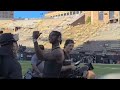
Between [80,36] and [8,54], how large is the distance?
3.19 ft

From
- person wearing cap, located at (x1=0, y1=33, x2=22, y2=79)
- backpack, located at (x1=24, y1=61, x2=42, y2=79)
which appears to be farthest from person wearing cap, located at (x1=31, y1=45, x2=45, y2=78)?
person wearing cap, located at (x1=0, y1=33, x2=22, y2=79)

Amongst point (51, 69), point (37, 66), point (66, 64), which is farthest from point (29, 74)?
point (66, 64)

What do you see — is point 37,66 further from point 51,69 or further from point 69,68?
point 69,68

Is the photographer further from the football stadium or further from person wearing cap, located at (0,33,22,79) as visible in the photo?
person wearing cap, located at (0,33,22,79)

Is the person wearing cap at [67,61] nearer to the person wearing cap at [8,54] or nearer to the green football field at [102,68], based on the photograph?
the green football field at [102,68]

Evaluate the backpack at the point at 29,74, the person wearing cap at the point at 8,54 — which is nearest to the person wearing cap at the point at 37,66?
the backpack at the point at 29,74

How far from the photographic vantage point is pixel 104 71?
3625 mm

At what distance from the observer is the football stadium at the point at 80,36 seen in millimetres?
3701

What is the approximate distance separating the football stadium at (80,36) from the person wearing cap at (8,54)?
0.07m

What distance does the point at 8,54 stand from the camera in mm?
3582
